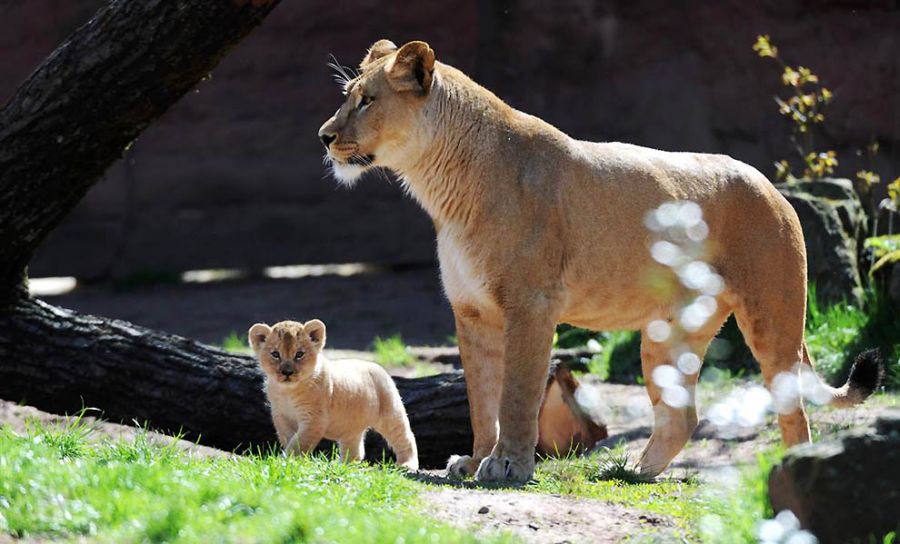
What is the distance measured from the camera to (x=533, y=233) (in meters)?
5.91

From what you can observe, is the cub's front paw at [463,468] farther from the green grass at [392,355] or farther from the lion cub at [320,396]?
the green grass at [392,355]

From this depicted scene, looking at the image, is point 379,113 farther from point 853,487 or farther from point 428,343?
point 428,343

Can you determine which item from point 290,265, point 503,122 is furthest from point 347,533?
point 290,265

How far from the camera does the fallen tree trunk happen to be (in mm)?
6902

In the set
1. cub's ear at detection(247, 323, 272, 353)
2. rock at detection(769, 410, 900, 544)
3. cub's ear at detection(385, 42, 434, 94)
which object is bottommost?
cub's ear at detection(247, 323, 272, 353)

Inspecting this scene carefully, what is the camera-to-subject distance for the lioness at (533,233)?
5.87 metres

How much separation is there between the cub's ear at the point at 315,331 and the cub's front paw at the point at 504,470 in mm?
1016

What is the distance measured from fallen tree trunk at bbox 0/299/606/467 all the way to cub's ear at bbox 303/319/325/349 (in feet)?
2.68

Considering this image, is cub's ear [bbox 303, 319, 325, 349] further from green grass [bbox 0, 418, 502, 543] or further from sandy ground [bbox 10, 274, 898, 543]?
green grass [bbox 0, 418, 502, 543]

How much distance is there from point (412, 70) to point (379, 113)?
240 mm

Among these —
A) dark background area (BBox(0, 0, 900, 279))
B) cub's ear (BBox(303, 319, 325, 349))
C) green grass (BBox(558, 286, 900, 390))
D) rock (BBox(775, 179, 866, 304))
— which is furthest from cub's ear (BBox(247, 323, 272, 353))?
dark background area (BBox(0, 0, 900, 279))

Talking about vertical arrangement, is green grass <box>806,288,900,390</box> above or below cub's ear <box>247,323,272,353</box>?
below

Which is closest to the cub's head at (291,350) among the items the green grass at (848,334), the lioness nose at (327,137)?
the lioness nose at (327,137)

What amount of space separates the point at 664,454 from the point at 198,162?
8523 millimetres
